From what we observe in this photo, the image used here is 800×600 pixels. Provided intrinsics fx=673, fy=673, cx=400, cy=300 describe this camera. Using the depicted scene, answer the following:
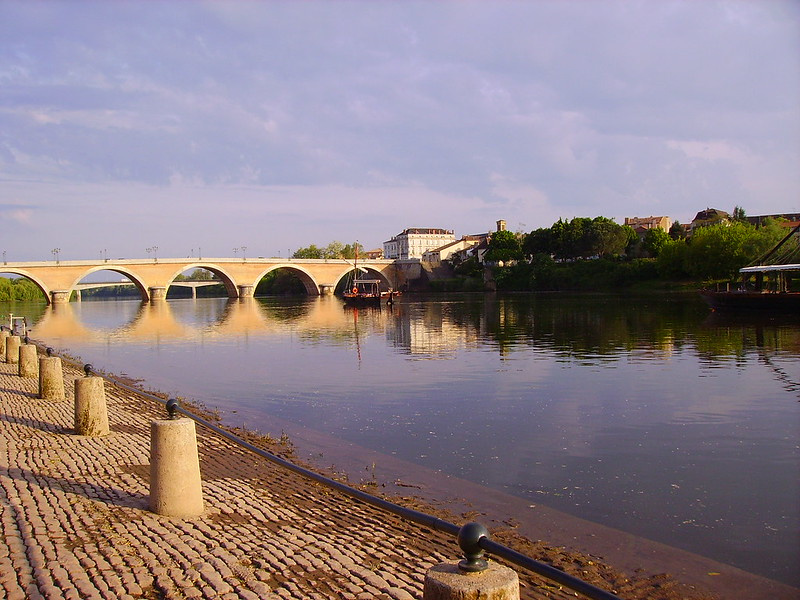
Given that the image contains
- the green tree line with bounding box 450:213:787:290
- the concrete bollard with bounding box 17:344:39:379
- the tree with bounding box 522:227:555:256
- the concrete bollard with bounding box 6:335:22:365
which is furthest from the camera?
the tree with bounding box 522:227:555:256

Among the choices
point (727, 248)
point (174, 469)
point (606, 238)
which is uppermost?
point (606, 238)

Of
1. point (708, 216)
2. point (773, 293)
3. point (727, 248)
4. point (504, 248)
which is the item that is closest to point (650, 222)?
point (708, 216)

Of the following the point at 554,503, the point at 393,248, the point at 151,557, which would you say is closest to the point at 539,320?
the point at 554,503

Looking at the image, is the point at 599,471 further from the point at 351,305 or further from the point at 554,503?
the point at 351,305

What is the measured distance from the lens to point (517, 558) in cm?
272

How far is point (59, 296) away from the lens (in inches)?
3007

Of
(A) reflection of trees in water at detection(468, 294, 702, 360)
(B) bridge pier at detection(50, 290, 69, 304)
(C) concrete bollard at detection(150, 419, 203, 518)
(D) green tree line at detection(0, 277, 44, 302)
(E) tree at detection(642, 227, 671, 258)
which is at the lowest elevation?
(A) reflection of trees in water at detection(468, 294, 702, 360)

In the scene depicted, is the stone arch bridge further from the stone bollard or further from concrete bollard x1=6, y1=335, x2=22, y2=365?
the stone bollard

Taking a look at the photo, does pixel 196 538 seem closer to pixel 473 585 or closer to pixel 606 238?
pixel 473 585

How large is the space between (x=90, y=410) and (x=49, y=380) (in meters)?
3.66

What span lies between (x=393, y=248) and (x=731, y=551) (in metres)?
167

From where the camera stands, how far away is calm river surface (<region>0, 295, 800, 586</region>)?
26.1ft

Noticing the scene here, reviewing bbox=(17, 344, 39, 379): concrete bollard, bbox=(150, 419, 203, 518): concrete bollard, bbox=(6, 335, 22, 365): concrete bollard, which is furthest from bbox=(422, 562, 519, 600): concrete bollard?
bbox=(6, 335, 22, 365): concrete bollard

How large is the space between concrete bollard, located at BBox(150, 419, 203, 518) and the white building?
150 metres
